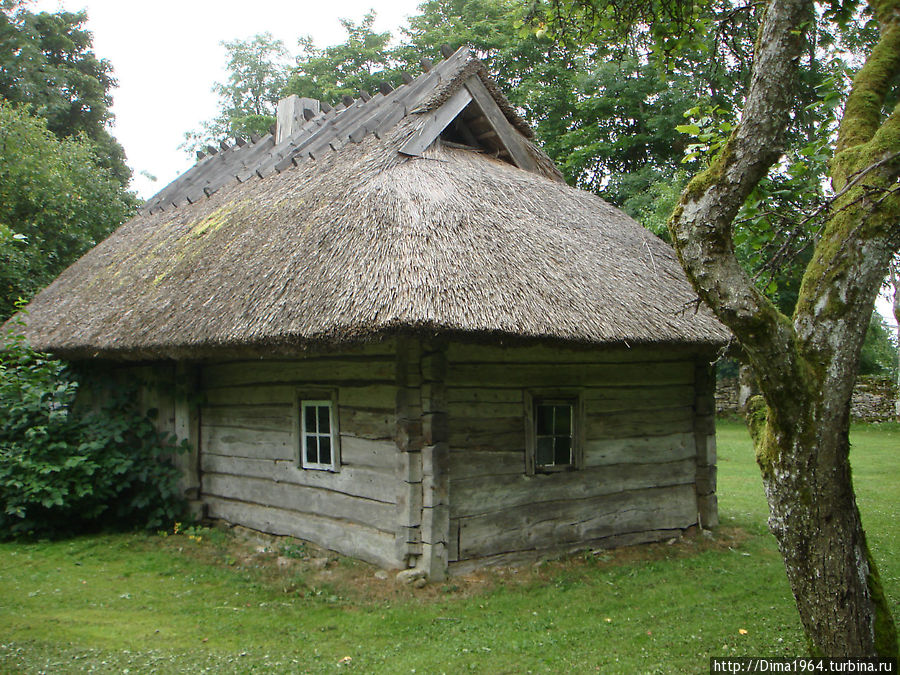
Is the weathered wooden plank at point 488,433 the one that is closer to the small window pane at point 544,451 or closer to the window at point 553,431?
the window at point 553,431

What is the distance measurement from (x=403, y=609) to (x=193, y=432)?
14.5 ft

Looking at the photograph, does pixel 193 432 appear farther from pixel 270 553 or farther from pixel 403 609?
pixel 403 609

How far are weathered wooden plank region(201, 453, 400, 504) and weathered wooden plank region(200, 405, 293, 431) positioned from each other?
15.2 inches

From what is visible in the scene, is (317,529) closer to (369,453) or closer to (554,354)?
(369,453)

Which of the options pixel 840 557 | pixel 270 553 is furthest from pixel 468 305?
pixel 270 553

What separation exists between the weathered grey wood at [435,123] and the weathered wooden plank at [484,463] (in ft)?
11.5

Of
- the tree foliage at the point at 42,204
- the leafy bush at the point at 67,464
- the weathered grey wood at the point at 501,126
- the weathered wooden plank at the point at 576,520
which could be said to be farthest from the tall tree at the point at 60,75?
the weathered wooden plank at the point at 576,520

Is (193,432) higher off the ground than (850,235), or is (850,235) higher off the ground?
(850,235)

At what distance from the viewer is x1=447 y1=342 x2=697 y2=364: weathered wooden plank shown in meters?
6.53

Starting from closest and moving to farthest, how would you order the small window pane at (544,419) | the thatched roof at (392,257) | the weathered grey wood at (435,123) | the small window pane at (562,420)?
the thatched roof at (392,257) < the small window pane at (544,419) < the small window pane at (562,420) < the weathered grey wood at (435,123)

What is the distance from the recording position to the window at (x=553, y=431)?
6.99m

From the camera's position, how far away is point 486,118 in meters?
9.28

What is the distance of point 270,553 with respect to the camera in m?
7.23

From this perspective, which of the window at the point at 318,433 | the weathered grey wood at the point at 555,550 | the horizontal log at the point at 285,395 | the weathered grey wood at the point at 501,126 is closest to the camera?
the weathered grey wood at the point at 555,550
